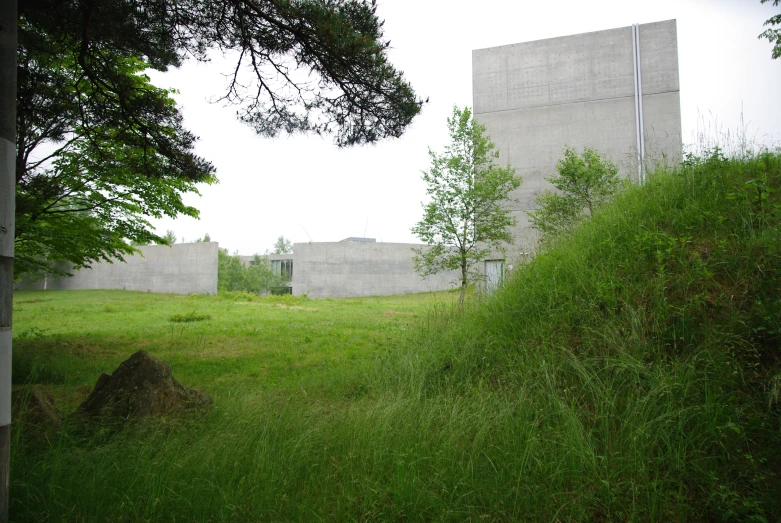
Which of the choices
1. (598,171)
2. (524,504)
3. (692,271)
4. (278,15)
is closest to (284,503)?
(524,504)

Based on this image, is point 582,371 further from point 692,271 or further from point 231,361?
point 231,361

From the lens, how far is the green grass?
265 centimetres

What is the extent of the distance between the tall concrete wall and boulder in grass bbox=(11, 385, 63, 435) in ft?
94.2

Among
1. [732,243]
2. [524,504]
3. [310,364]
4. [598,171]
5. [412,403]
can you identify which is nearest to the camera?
[524,504]

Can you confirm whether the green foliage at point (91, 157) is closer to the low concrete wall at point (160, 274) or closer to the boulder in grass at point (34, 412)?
the boulder in grass at point (34, 412)

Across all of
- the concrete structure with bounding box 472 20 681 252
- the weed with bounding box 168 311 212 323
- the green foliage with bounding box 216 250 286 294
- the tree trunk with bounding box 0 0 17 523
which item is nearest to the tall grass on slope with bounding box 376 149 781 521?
the tree trunk with bounding box 0 0 17 523

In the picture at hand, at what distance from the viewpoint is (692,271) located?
163 inches

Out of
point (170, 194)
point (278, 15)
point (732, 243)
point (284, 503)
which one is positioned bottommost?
point (284, 503)

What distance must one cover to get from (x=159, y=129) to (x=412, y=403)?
15.9 feet

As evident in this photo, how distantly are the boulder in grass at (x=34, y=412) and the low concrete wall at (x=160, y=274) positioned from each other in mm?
28511

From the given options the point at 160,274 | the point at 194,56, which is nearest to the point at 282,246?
the point at 160,274

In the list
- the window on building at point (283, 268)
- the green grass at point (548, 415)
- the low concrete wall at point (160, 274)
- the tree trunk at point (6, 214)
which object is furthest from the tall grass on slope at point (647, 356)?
the window on building at point (283, 268)

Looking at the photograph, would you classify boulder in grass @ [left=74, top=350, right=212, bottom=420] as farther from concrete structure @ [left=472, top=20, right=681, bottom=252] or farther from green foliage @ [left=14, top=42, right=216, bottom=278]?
concrete structure @ [left=472, top=20, right=681, bottom=252]

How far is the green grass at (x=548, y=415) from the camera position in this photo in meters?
2.65
